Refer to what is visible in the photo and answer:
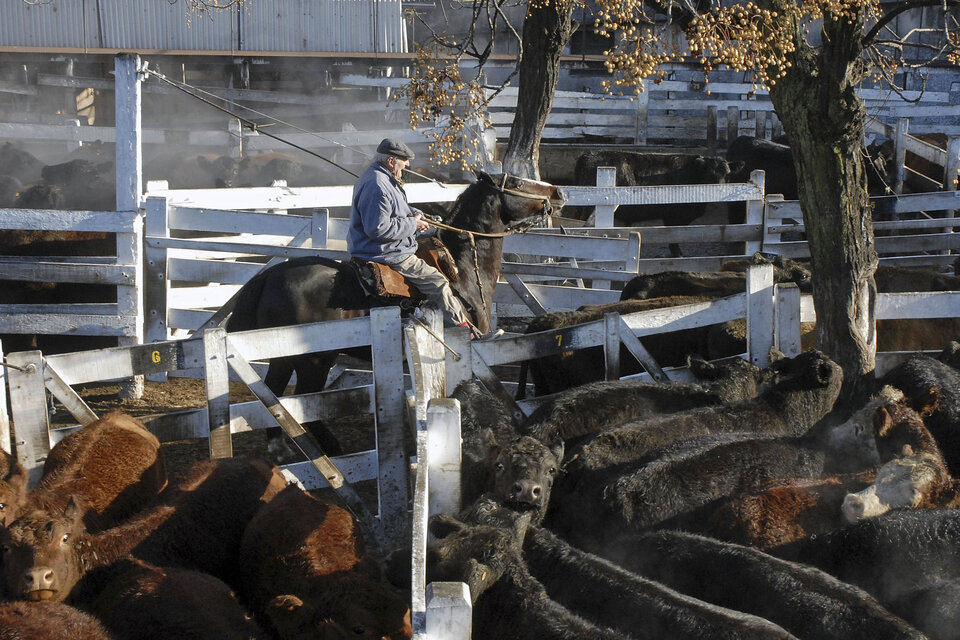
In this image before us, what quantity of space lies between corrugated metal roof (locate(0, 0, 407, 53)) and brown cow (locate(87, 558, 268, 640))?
872 inches

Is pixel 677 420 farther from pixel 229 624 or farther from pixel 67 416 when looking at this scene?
pixel 67 416

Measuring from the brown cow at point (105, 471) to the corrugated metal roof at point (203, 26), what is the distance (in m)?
20.5

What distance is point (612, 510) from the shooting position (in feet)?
18.1

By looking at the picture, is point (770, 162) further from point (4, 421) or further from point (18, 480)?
point (18, 480)

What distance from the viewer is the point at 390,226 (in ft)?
26.2

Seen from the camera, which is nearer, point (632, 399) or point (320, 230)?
point (632, 399)

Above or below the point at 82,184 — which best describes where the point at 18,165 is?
above

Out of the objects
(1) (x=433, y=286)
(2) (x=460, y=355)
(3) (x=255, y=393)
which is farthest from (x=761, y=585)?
(1) (x=433, y=286)

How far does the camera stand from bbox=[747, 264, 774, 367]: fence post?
25.3ft

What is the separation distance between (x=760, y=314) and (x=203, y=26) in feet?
70.1

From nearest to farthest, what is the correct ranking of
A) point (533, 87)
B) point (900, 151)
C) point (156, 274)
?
point (156, 274), point (533, 87), point (900, 151)

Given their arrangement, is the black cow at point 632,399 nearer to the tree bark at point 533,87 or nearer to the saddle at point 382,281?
the saddle at point 382,281

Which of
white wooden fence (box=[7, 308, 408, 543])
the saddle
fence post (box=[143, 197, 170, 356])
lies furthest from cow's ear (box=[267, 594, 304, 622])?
fence post (box=[143, 197, 170, 356])

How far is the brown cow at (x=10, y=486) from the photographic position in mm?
5398
